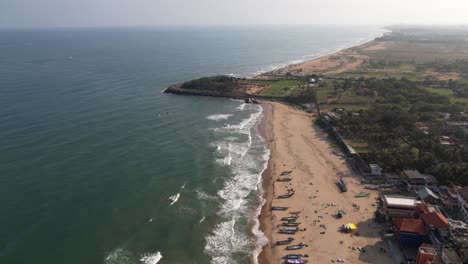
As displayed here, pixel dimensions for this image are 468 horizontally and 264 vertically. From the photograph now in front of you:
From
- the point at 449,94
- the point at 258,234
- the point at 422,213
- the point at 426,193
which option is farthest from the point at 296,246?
the point at 449,94

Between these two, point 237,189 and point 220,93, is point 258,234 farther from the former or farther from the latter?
point 220,93

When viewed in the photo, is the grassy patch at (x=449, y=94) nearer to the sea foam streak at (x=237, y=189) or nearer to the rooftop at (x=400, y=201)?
the sea foam streak at (x=237, y=189)

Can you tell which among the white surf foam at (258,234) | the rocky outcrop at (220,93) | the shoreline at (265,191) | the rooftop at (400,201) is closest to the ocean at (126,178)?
the white surf foam at (258,234)

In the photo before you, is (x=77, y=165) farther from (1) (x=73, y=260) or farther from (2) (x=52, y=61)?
(2) (x=52, y=61)

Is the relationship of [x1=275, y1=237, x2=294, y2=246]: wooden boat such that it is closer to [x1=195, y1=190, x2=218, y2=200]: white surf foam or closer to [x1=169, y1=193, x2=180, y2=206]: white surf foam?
[x1=195, y1=190, x2=218, y2=200]: white surf foam

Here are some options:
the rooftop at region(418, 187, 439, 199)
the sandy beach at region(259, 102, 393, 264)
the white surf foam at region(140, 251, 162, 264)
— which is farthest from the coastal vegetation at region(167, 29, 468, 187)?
the white surf foam at region(140, 251, 162, 264)

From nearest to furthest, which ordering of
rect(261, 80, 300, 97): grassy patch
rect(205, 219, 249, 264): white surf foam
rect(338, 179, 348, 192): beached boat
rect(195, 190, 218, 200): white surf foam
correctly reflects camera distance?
1. rect(205, 219, 249, 264): white surf foam
2. rect(195, 190, 218, 200): white surf foam
3. rect(338, 179, 348, 192): beached boat
4. rect(261, 80, 300, 97): grassy patch
